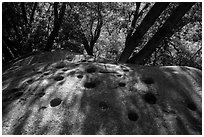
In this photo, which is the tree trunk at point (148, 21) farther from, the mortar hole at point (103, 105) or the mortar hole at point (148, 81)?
the mortar hole at point (103, 105)

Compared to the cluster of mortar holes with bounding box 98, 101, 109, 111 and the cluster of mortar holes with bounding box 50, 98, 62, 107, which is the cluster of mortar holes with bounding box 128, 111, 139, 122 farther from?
the cluster of mortar holes with bounding box 50, 98, 62, 107

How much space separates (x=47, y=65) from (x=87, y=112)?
175 centimetres

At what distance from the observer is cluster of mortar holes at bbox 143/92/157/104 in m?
3.16

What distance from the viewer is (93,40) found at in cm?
1548

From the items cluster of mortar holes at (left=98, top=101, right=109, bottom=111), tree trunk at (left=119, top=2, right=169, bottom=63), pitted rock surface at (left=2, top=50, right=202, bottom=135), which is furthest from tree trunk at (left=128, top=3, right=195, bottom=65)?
cluster of mortar holes at (left=98, top=101, right=109, bottom=111)

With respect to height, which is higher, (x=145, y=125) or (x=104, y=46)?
(x=145, y=125)

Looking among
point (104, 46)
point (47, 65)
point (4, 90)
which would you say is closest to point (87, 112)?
point (4, 90)

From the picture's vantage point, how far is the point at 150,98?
10.6 feet

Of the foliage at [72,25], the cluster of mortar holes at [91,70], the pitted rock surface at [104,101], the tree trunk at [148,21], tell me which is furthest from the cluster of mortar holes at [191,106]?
the foliage at [72,25]

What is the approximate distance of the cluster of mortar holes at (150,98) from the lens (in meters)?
3.16

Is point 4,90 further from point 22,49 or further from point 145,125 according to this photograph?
point 22,49

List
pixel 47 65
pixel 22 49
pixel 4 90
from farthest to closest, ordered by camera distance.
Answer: pixel 22 49, pixel 47 65, pixel 4 90

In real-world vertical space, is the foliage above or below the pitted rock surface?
below

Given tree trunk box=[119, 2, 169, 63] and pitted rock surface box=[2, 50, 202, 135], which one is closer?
pitted rock surface box=[2, 50, 202, 135]
